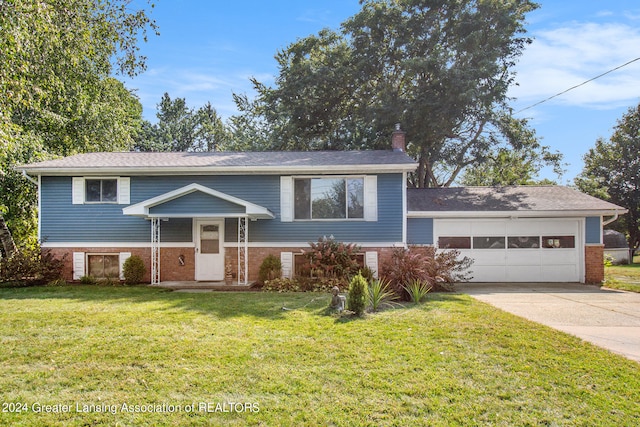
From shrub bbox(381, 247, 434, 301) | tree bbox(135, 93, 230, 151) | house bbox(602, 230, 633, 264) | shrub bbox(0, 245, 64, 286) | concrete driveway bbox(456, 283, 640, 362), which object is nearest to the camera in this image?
concrete driveway bbox(456, 283, 640, 362)

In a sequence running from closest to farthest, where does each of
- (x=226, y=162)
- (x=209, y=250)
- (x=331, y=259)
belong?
(x=331, y=259) → (x=209, y=250) → (x=226, y=162)

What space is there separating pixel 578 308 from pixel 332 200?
274 inches

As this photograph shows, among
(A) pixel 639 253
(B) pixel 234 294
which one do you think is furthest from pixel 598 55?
(A) pixel 639 253

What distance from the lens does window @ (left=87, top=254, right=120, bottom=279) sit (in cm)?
1300

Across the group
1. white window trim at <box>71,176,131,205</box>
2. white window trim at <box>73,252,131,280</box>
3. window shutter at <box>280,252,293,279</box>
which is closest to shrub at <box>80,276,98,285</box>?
white window trim at <box>73,252,131,280</box>

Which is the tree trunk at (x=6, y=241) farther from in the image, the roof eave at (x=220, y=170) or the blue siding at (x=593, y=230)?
the blue siding at (x=593, y=230)

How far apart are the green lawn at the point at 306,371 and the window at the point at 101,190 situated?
613 centimetres

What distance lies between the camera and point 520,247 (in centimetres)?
1362

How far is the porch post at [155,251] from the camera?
1222cm

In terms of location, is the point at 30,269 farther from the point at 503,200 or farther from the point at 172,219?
the point at 503,200

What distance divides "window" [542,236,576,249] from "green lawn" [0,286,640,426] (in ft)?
25.2

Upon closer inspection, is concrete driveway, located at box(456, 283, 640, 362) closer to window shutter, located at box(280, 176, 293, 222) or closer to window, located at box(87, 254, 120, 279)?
window shutter, located at box(280, 176, 293, 222)

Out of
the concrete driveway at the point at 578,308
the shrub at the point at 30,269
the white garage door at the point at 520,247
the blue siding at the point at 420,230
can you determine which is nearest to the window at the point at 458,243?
the white garage door at the point at 520,247

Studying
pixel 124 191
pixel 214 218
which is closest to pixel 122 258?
pixel 124 191
